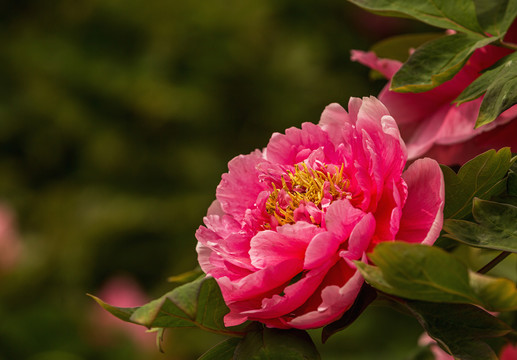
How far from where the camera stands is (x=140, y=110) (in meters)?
1.60

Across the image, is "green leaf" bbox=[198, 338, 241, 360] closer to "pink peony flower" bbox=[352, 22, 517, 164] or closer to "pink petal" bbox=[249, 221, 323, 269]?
"pink petal" bbox=[249, 221, 323, 269]

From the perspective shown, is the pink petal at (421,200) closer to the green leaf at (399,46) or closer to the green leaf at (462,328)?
the green leaf at (462,328)

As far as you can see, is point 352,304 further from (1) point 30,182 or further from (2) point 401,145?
(1) point 30,182

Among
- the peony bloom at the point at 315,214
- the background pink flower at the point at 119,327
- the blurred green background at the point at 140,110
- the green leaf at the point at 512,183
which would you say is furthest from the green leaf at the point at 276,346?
the blurred green background at the point at 140,110

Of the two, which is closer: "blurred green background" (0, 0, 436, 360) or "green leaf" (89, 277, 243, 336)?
"green leaf" (89, 277, 243, 336)

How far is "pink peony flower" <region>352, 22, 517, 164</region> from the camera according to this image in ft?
1.25

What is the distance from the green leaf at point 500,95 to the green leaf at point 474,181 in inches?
0.8

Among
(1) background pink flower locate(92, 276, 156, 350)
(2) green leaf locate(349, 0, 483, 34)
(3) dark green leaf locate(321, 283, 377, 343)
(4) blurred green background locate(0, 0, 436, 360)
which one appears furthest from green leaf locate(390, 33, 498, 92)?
(4) blurred green background locate(0, 0, 436, 360)

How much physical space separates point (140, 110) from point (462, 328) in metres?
1.38

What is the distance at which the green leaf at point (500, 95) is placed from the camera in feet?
1.01

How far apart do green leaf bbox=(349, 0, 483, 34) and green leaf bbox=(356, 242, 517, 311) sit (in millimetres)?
162

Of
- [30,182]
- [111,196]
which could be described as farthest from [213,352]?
[30,182]

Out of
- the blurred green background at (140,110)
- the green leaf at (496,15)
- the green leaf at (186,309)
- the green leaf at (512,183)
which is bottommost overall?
the blurred green background at (140,110)

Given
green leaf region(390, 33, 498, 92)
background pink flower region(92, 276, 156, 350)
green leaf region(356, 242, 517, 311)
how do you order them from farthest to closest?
background pink flower region(92, 276, 156, 350) → green leaf region(390, 33, 498, 92) → green leaf region(356, 242, 517, 311)
